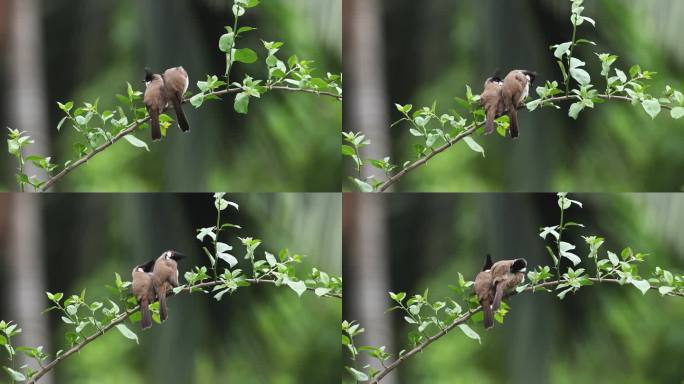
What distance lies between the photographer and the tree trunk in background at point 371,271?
2.54 m

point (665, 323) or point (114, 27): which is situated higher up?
point (114, 27)

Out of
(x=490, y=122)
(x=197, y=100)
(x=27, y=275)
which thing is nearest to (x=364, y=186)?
(x=490, y=122)

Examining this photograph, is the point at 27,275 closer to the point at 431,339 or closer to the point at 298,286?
the point at 298,286

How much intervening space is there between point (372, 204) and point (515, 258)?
1.18 feet

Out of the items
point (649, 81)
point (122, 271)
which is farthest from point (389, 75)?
point (122, 271)

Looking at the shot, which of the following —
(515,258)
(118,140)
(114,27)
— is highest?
(114,27)

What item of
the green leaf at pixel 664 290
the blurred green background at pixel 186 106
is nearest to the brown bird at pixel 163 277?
the blurred green background at pixel 186 106

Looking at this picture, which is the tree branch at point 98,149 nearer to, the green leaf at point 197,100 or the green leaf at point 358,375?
the green leaf at point 197,100

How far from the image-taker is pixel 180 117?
250 cm

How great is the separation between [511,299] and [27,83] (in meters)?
1.23

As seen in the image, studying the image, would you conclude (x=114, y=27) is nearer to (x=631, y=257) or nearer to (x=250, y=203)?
(x=250, y=203)

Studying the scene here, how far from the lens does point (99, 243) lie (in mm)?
2541

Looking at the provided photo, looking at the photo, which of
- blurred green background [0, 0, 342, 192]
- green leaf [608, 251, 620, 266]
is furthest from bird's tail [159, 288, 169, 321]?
green leaf [608, 251, 620, 266]

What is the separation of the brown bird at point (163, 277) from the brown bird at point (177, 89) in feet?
1.02
